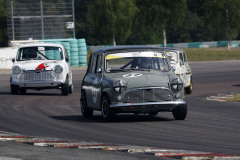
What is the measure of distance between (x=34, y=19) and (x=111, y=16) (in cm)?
4523

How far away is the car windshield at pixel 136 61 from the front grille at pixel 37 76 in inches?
326

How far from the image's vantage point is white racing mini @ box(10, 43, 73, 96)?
21.8 meters

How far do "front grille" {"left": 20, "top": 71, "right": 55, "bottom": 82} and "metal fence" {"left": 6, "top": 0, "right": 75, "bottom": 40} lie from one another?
2597 centimetres

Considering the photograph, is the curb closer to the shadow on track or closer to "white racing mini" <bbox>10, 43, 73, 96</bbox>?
the shadow on track

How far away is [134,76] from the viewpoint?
12.9 meters

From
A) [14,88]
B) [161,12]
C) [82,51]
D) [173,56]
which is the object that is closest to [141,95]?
[173,56]

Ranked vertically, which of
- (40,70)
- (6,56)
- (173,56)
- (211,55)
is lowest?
(211,55)

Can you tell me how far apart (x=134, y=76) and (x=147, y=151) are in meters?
4.23

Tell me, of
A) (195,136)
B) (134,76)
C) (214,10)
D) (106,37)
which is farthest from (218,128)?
(106,37)

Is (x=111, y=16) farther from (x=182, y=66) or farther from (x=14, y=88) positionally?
(x=182, y=66)

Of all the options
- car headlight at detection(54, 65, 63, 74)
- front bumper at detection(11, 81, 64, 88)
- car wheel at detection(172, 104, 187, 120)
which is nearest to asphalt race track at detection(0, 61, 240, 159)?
car wheel at detection(172, 104, 187, 120)

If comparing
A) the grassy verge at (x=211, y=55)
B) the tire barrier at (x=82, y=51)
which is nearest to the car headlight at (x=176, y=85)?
the tire barrier at (x=82, y=51)

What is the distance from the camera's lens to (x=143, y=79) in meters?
12.8

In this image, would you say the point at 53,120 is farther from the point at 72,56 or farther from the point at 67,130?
the point at 72,56
